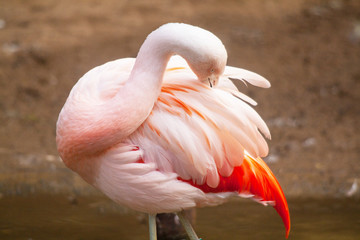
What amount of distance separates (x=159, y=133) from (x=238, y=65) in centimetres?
385

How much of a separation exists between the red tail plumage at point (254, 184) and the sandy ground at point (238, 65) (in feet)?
4.76

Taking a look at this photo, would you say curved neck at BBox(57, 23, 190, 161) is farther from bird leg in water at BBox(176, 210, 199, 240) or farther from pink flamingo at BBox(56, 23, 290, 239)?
bird leg in water at BBox(176, 210, 199, 240)

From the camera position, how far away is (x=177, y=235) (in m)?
3.90

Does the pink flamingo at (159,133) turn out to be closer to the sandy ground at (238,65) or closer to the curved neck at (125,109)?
the curved neck at (125,109)

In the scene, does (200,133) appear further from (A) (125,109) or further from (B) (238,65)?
(B) (238,65)

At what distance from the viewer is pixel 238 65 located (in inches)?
261

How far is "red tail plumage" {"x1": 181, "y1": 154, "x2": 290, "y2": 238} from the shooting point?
3.07 meters

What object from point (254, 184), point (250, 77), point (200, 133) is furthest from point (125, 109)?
point (254, 184)

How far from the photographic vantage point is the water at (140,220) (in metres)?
3.92

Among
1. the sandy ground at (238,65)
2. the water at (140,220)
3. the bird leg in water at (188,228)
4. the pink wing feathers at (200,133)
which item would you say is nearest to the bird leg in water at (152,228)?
the bird leg in water at (188,228)

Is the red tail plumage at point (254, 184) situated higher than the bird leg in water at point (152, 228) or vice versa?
the red tail plumage at point (254, 184)

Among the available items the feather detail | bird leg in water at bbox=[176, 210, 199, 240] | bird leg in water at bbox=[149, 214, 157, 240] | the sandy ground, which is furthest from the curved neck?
the sandy ground

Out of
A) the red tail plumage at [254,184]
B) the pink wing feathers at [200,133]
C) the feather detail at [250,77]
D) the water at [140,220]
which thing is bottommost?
the water at [140,220]

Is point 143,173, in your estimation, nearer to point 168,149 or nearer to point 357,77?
point 168,149
